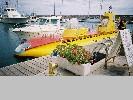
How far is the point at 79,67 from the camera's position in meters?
5.30

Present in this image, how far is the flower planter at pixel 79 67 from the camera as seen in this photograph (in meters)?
5.29

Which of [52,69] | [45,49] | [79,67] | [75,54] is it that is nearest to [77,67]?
[79,67]

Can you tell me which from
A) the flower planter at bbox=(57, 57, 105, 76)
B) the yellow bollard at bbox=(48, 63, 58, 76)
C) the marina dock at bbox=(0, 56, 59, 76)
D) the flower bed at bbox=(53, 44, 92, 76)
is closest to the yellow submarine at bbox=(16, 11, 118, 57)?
the marina dock at bbox=(0, 56, 59, 76)

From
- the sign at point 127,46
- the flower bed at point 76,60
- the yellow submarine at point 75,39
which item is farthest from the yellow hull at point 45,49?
the sign at point 127,46

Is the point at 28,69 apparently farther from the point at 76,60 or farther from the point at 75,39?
the point at 75,39

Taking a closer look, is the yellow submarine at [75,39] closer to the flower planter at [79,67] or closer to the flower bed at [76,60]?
the flower planter at [79,67]

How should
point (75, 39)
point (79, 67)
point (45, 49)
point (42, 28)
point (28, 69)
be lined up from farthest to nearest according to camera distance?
point (42, 28), point (45, 49), point (75, 39), point (28, 69), point (79, 67)

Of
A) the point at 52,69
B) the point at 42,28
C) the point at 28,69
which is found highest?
the point at 42,28

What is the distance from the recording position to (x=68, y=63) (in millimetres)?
5492
